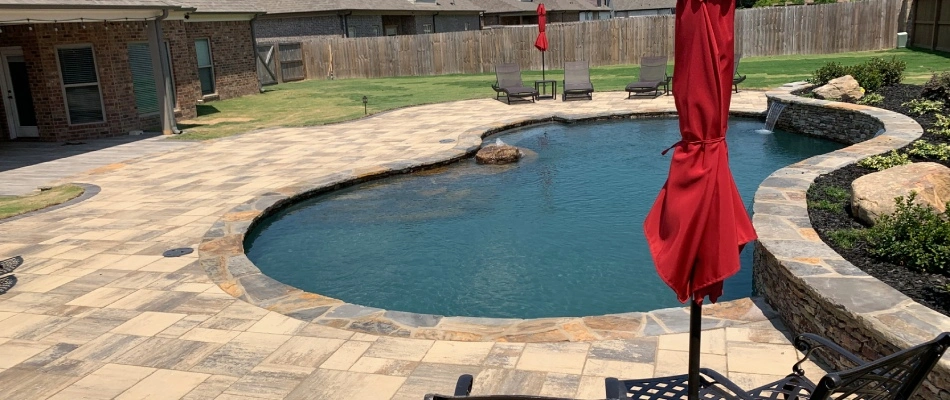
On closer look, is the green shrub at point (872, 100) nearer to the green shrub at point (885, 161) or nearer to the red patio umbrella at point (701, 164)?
the green shrub at point (885, 161)

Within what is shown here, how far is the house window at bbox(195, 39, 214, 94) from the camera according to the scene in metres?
20.6

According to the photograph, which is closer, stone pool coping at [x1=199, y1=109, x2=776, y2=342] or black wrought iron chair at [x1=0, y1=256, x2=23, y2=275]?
stone pool coping at [x1=199, y1=109, x2=776, y2=342]

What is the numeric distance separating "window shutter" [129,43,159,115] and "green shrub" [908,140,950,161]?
14.9 metres

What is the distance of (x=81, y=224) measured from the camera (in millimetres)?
8422

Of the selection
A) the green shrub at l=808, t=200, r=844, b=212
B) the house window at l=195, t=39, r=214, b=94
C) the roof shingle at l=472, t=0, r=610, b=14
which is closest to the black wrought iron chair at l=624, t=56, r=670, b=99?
the green shrub at l=808, t=200, r=844, b=212

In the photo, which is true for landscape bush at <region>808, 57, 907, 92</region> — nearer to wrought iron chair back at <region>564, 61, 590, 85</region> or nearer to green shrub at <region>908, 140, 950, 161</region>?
green shrub at <region>908, 140, 950, 161</region>

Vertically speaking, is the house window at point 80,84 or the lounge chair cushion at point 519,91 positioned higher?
the house window at point 80,84

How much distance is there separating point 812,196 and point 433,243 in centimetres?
405

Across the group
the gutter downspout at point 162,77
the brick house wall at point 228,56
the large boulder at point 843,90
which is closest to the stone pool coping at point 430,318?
the gutter downspout at point 162,77

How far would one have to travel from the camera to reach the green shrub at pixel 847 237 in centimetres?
531

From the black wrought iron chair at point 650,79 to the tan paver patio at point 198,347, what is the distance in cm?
1173

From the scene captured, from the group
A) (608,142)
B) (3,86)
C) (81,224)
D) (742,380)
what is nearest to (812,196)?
(742,380)

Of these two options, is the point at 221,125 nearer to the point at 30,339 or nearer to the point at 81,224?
the point at 81,224

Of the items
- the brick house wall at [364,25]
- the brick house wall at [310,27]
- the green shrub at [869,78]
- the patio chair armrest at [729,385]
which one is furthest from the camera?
the brick house wall at [364,25]
